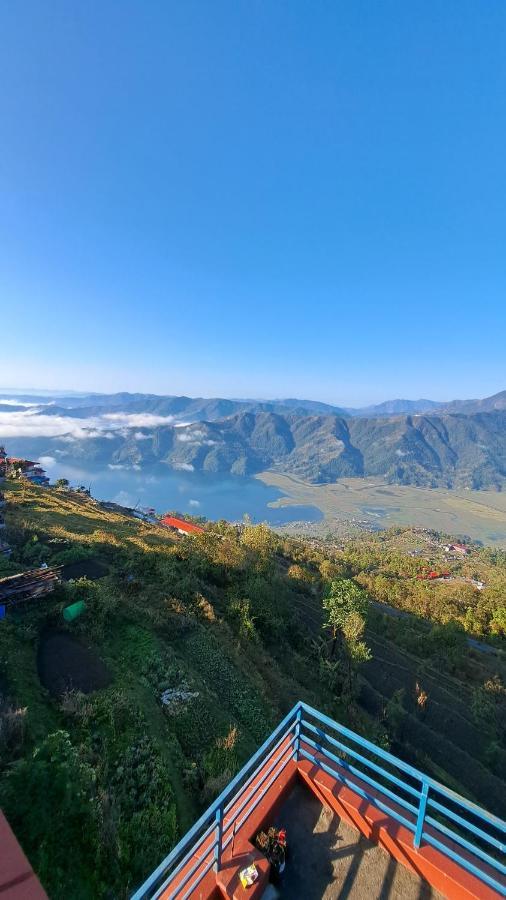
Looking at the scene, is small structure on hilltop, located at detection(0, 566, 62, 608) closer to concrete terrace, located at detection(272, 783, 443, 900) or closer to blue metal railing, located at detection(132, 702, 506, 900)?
blue metal railing, located at detection(132, 702, 506, 900)

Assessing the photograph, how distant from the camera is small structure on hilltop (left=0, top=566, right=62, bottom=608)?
13.8 meters

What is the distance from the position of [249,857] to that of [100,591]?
1235 centimetres

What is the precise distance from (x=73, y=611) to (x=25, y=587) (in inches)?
94.0

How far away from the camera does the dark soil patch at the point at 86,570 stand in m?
19.9

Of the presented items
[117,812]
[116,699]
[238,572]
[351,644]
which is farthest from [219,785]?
[238,572]

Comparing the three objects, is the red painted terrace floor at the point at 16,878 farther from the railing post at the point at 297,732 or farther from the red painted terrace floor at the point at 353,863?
the railing post at the point at 297,732

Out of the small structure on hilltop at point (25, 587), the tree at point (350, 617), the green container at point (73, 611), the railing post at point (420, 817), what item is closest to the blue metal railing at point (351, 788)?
the railing post at point (420, 817)

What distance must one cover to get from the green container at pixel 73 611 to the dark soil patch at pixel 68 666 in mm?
505

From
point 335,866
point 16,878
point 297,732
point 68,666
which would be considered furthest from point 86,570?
point 335,866

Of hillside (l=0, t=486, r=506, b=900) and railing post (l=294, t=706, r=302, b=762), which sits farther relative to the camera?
hillside (l=0, t=486, r=506, b=900)

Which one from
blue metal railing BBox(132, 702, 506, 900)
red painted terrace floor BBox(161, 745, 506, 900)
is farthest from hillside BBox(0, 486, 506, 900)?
red painted terrace floor BBox(161, 745, 506, 900)

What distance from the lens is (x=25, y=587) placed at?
1455 cm

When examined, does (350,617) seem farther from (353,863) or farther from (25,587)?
(353,863)

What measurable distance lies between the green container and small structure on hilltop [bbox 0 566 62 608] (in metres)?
1.50
